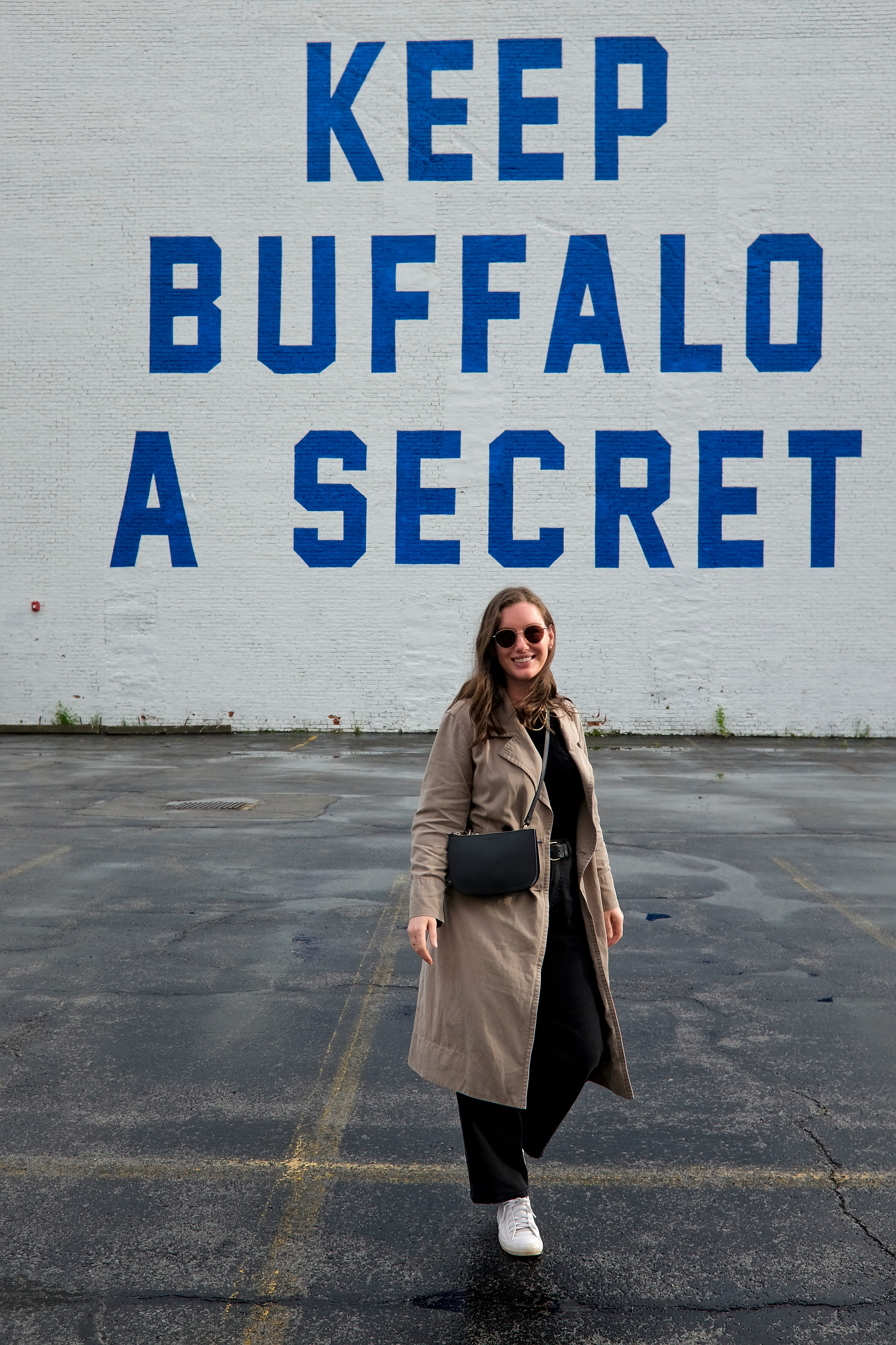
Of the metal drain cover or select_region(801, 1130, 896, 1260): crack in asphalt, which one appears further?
the metal drain cover

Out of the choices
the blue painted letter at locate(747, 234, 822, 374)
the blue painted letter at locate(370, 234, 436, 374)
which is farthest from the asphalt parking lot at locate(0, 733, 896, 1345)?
the blue painted letter at locate(370, 234, 436, 374)

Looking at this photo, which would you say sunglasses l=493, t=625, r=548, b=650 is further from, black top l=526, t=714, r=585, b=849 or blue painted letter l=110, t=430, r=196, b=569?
blue painted letter l=110, t=430, r=196, b=569

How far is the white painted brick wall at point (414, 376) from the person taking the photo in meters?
19.0

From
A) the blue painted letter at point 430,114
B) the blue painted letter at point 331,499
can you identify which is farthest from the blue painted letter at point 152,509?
the blue painted letter at point 430,114

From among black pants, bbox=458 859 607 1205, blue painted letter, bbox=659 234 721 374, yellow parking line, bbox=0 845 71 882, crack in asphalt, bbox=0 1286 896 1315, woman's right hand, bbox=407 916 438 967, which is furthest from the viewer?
blue painted letter, bbox=659 234 721 374

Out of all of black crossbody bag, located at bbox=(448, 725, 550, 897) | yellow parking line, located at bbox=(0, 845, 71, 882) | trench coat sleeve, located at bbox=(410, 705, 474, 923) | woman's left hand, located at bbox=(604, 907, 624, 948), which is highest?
trench coat sleeve, located at bbox=(410, 705, 474, 923)

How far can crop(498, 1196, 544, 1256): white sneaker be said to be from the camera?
3.19 meters

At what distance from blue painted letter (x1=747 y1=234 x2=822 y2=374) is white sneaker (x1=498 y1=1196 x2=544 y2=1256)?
697 inches

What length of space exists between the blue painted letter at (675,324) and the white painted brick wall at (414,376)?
0.57 ft

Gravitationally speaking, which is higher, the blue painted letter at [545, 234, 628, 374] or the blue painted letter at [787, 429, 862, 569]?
the blue painted letter at [545, 234, 628, 374]

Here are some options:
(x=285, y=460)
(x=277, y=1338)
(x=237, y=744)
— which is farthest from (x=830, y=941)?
(x=285, y=460)

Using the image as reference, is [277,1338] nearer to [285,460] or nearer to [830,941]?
[830,941]

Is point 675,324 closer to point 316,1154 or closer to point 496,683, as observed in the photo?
point 496,683

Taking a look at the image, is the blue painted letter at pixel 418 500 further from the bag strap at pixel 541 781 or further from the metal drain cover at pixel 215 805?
the bag strap at pixel 541 781
